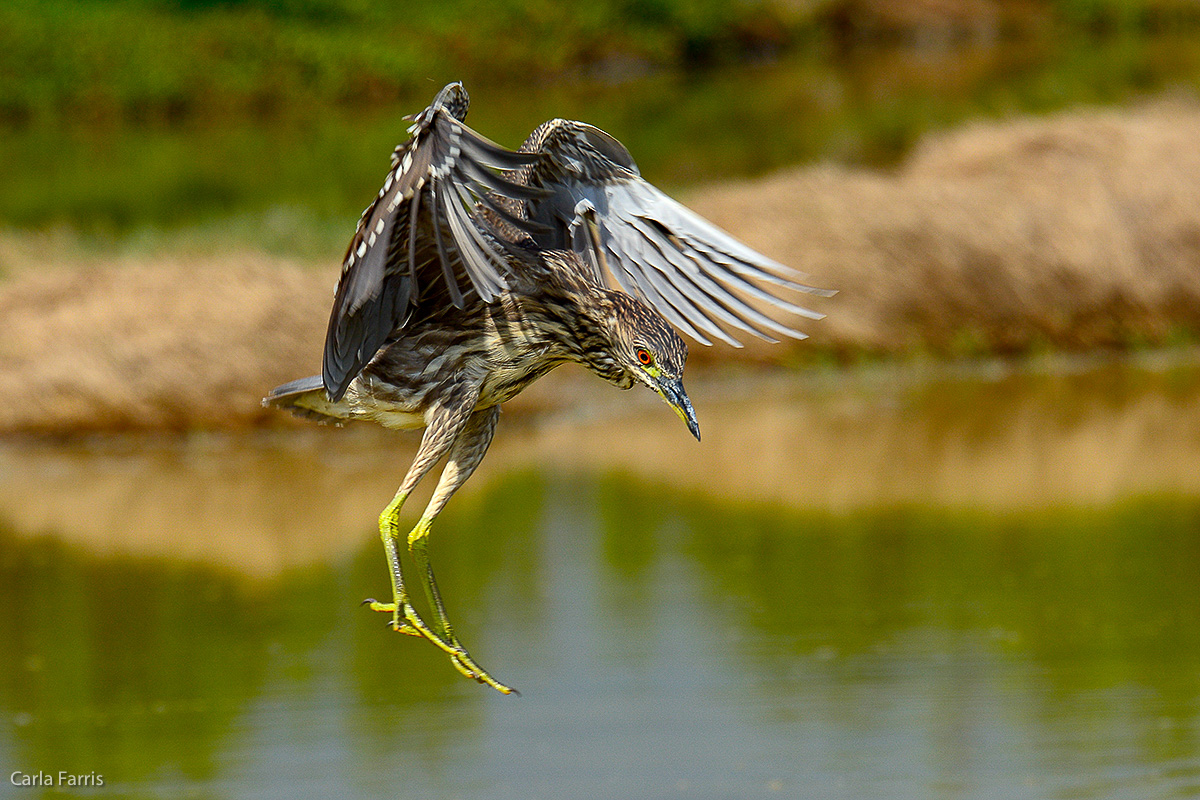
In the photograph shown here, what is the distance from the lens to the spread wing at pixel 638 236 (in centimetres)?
539

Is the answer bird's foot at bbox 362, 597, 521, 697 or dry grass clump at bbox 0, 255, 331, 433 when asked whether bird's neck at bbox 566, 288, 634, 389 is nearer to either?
bird's foot at bbox 362, 597, 521, 697

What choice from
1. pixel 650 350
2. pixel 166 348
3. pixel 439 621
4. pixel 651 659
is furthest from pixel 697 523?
pixel 650 350

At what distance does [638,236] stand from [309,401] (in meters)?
1.20

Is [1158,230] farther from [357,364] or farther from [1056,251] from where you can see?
[357,364]

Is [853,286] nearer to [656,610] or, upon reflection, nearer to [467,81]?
[656,610]

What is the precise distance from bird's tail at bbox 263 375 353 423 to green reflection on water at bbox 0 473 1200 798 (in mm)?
5949

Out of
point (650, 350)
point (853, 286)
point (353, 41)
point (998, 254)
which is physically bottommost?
point (650, 350)

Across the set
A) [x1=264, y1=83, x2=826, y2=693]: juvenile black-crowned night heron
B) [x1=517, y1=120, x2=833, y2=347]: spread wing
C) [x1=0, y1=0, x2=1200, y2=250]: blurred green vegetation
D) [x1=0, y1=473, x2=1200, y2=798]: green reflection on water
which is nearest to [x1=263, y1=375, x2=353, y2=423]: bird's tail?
[x1=264, y1=83, x2=826, y2=693]: juvenile black-crowned night heron

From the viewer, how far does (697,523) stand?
17.0m

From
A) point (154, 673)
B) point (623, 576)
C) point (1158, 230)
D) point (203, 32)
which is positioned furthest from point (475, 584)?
point (203, 32)

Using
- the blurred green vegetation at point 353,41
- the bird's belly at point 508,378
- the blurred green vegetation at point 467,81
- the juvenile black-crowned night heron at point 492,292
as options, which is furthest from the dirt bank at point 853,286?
the blurred green vegetation at point 353,41

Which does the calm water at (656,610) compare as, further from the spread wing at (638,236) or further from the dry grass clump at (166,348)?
the spread wing at (638,236)

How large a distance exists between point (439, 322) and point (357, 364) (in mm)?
287

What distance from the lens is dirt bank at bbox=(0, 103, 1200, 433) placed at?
1867 cm
